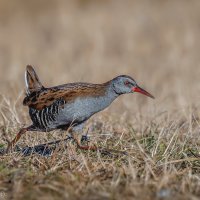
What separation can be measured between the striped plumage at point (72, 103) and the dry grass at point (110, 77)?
0.27 metres

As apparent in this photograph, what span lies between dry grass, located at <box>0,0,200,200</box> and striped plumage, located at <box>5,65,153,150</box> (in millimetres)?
267

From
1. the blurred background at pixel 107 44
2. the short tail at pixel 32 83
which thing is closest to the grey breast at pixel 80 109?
the short tail at pixel 32 83

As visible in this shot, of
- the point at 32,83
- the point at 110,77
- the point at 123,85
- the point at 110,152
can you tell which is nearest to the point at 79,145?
the point at 110,152

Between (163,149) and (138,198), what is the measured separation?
187cm

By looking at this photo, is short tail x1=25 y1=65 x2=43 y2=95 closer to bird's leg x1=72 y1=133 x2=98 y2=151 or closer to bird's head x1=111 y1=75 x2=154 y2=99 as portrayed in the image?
bird's leg x1=72 y1=133 x2=98 y2=151

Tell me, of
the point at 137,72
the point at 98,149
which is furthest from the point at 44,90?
the point at 137,72

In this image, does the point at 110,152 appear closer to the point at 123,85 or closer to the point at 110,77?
the point at 123,85

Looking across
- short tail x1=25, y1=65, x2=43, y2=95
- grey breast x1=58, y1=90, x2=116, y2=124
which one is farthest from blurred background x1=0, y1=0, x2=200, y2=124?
grey breast x1=58, y1=90, x2=116, y2=124

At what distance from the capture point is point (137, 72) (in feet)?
46.7

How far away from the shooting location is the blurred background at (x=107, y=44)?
1305 centimetres

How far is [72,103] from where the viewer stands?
646 cm

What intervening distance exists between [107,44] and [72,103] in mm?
10487

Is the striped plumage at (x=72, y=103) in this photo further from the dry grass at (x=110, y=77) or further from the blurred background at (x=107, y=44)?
the blurred background at (x=107, y=44)

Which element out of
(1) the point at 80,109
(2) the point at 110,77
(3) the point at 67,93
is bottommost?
(2) the point at 110,77
